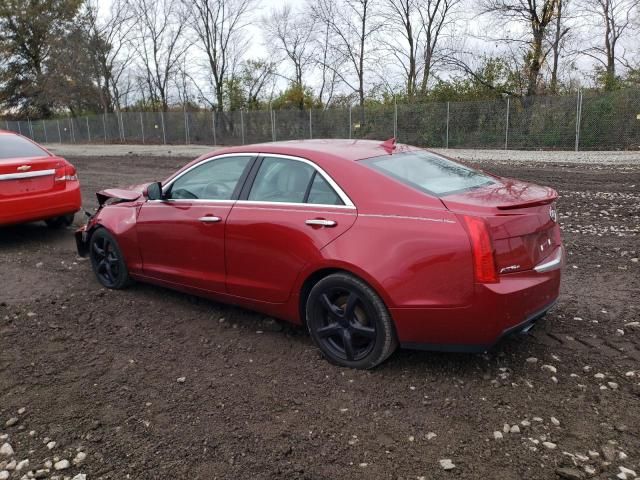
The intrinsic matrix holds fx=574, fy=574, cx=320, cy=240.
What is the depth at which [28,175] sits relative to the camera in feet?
23.8

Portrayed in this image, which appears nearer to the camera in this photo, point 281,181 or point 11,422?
point 11,422

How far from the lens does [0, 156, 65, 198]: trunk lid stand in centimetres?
706

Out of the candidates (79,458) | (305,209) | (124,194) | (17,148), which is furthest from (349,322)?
(17,148)

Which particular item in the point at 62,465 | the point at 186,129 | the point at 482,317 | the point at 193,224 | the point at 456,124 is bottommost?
the point at 62,465

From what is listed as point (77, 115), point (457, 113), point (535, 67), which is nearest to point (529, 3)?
point (535, 67)

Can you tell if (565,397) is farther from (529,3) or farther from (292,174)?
(529,3)

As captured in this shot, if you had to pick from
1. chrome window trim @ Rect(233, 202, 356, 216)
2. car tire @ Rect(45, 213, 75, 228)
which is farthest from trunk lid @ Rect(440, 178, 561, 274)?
car tire @ Rect(45, 213, 75, 228)

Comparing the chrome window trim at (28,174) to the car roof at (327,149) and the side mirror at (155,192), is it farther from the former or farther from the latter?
the car roof at (327,149)

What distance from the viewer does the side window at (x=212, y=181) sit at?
4523mm

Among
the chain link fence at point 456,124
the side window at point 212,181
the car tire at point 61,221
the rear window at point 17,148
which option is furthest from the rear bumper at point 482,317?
the chain link fence at point 456,124

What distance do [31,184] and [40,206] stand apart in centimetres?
30

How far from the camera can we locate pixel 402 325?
11.5 feet

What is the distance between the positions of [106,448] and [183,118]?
32.2 meters

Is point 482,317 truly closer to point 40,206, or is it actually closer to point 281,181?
point 281,181
